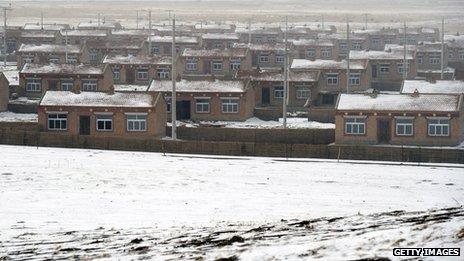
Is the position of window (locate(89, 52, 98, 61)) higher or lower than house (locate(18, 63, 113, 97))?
higher

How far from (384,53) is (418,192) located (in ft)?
229

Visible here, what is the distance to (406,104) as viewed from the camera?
66562mm

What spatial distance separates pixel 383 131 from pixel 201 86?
18.6 meters

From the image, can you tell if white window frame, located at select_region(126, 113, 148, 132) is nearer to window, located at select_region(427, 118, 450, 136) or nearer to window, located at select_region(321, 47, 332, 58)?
window, located at select_region(427, 118, 450, 136)

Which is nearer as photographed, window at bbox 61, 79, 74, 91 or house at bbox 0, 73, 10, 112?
house at bbox 0, 73, 10, 112

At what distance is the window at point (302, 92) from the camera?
86625mm

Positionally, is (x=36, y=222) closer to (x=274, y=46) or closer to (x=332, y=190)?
(x=332, y=190)

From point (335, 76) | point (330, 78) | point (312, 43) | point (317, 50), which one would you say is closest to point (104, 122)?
point (330, 78)

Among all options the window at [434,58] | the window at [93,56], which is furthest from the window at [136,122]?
the window at [434,58]

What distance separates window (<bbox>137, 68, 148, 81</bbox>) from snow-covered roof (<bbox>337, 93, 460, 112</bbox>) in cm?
3636

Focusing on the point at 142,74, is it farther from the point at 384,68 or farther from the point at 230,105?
the point at 384,68

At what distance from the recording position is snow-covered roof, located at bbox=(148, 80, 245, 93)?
254 ft

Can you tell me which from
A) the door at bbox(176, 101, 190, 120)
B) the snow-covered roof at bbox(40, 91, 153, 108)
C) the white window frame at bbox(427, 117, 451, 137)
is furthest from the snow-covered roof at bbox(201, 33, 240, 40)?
the white window frame at bbox(427, 117, 451, 137)
